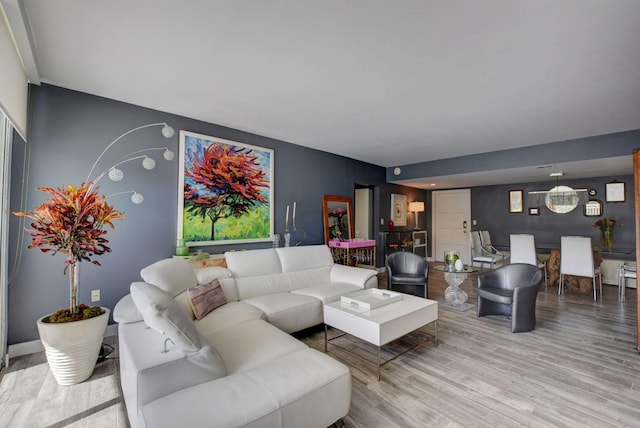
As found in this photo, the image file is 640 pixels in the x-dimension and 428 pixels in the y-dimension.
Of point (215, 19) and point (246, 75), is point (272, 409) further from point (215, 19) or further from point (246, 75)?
point (246, 75)

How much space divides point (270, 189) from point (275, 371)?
314 cm

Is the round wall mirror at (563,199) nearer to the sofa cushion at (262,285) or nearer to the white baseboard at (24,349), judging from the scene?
the sofa cushion at (262,285)

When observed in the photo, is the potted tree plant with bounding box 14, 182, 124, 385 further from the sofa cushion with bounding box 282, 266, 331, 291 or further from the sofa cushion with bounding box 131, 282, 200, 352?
the sofa cushion with bounding box 282, 266, 331, 291

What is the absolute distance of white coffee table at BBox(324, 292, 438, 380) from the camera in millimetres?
2242

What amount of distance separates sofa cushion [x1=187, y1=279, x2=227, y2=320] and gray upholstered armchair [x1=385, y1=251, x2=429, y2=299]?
2.44 m

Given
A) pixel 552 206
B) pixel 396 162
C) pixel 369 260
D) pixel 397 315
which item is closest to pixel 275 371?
pixel 397 315

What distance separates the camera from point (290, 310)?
9.08ft

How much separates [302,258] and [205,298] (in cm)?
148

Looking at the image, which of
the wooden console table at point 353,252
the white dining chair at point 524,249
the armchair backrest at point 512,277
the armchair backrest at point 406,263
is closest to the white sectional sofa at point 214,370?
the armchair backrest at point 406,263

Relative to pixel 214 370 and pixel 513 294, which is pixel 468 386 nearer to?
Result: pixel 513 294

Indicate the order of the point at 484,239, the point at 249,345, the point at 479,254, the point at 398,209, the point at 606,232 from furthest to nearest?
1. the point at 398,209
2. the point at 484,239
3. the point at 479,254
4. the point at 606,232
5. the point at 249,345

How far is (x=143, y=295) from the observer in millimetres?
1507

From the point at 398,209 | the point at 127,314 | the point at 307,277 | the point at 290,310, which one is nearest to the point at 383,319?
the point at 290,310

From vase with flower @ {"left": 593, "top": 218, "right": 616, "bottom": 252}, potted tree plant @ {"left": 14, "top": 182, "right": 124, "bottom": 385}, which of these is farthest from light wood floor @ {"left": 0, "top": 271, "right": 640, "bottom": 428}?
vase with flower @ {"left": 593, "top": 218, "right": 616, "bottom": 252}
